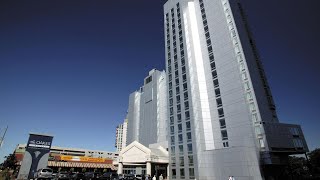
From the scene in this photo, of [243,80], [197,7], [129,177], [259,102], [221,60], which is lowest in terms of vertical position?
[129,177]

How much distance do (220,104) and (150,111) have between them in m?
46.2

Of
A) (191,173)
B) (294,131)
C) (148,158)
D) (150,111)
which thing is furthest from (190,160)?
(150,111)

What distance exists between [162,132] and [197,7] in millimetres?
50859

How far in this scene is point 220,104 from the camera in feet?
182

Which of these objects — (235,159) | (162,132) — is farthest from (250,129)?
(162,132)

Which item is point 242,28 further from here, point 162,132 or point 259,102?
point 162,132

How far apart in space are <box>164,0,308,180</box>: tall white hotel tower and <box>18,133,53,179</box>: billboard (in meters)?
32.3

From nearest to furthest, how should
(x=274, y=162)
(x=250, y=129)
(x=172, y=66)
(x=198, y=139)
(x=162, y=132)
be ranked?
(x=274, y=162)
(x=250, y=129)
(x=198, y=139)
(x=172, y=66)
(x=162, y=132)

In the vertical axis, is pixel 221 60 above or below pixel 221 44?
below

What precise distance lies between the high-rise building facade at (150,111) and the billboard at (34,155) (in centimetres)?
4693

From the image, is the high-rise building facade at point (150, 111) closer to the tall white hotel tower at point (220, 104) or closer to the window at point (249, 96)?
the tall white hotel tower at point (220, 104)

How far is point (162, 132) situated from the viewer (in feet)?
284

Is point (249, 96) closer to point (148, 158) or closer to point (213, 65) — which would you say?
point (213, 65)

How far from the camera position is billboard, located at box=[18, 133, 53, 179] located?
42.8 metres
